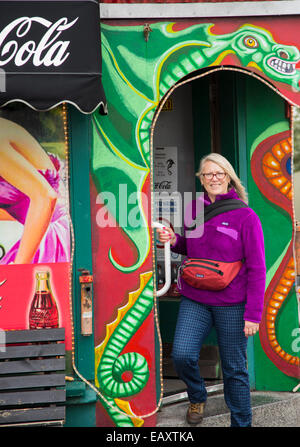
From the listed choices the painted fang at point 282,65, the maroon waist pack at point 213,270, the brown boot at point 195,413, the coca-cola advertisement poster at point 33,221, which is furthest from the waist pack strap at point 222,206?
the brown boot at point 195,413

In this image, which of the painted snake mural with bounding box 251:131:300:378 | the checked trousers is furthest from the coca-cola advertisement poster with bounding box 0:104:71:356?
the painted snake mural with bounding box 251:131:300:378

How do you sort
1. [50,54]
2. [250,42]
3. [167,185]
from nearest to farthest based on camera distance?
[50,54]
[250,42]
[167,185]

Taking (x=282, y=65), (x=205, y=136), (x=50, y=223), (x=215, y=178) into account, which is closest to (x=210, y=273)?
(x=215, y=178)

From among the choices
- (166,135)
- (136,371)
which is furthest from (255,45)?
(136,371)

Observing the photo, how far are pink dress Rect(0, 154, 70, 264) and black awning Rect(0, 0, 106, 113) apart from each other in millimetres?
661

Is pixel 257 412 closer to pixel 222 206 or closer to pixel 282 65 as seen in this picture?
pixel 222 206

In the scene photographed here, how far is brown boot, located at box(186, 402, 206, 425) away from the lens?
4.91m

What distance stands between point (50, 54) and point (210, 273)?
1.82 m

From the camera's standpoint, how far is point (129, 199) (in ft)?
16.3

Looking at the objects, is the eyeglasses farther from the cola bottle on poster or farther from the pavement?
the pavement

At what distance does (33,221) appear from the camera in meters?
4.82

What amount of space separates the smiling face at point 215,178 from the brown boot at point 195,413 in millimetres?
1581
